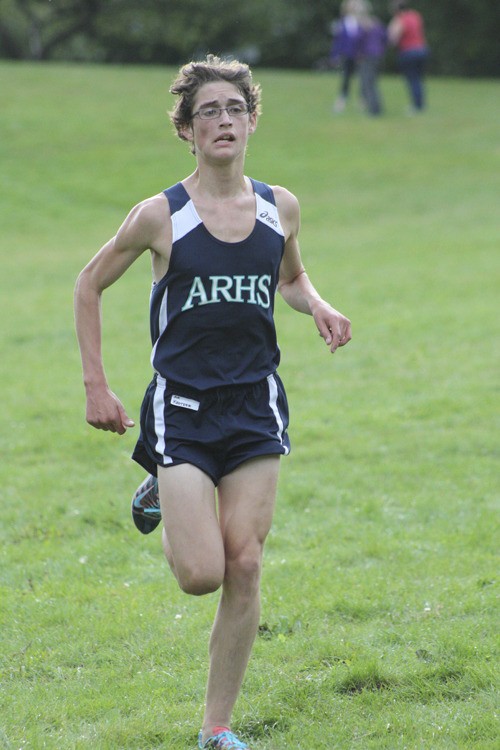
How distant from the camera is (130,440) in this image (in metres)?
8.98

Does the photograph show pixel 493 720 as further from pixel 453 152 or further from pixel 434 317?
pixel 453 152

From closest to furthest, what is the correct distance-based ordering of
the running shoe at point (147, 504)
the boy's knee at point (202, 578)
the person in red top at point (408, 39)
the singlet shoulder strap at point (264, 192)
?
the boy's knee at point (202, 578), the singlet shoulder strap at point (264, 192), the running shoe at point (147, 504), the person in red top at point (408, 39)

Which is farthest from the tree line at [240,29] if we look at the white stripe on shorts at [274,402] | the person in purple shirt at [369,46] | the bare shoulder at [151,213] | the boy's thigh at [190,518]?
the boy's thigh at [190,518]

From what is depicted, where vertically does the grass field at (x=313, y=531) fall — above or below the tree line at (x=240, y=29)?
below

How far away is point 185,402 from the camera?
14.1 ft

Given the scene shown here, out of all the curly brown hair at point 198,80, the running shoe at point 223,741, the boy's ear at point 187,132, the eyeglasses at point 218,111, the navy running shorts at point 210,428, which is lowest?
the running shoe at point 223,741

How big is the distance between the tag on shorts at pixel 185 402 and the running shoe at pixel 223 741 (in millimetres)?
1266

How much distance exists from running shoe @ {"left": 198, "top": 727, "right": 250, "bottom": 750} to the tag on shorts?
1.27 m

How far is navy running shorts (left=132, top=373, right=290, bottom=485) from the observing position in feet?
13.9

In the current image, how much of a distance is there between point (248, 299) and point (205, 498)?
0.81m

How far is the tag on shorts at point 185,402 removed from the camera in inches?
169

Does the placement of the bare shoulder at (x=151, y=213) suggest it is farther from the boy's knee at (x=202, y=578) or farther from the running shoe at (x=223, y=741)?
the running shoe at (x=223, y=741)

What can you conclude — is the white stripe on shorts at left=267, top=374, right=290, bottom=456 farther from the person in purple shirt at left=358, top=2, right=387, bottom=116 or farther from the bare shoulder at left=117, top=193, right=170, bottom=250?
the person in purple shirt at left=358, top=2, right=387, bottom=116

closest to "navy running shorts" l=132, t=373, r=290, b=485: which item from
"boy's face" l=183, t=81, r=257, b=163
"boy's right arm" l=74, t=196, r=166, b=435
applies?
"boy's right arm" l=74, t=196, r=166, b=435
